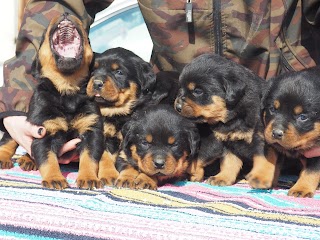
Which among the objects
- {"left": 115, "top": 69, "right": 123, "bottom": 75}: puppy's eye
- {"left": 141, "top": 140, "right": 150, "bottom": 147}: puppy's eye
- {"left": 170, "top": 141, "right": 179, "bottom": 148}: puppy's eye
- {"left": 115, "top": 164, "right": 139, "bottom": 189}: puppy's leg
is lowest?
{"left": 115, "top": 164, "right": 139, "bottom": 189}: puppy's leg

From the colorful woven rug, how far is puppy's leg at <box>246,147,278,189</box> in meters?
0.05

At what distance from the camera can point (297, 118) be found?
3143mm

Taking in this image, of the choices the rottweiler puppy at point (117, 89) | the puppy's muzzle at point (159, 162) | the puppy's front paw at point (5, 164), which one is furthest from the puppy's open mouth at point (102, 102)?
the puppy's front paw at point (5, 164)

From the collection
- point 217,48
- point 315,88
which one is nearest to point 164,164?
point 315,88

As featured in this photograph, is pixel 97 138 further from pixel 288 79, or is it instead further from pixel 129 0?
pixel 129 0

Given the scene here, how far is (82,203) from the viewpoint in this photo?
274 cm

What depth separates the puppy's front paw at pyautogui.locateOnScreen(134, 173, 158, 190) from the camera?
10.8 feet

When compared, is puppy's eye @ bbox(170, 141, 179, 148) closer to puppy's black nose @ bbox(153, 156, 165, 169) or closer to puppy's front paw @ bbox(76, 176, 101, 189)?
puppy's black nose @ bbox(153, 156, 165, 169)

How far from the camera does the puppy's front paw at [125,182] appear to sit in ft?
10.8

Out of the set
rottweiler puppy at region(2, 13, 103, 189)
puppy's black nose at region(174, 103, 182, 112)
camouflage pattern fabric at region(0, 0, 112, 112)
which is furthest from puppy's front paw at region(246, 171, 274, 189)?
camouflage pattern fabric at region(0, 0, 112, 112)

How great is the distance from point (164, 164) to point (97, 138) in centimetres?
54

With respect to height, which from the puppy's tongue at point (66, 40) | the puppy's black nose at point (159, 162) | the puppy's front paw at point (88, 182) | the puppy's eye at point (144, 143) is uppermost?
the puppy's tongue at point (66, 40)

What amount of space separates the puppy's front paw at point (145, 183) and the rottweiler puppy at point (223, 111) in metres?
Answer: 0.42

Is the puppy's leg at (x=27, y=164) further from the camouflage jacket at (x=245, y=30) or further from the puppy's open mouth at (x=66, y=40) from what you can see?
the camouflage jacket at (x=245, y=30)
